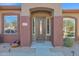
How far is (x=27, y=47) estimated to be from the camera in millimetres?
11969

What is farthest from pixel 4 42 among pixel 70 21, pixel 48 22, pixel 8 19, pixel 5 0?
pixel 5 0

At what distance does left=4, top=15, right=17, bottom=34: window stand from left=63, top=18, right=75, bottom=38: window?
4.88 m

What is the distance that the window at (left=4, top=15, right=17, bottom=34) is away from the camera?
50.3 feet

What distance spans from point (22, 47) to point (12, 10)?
4.30 m

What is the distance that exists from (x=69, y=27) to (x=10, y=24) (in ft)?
19.0

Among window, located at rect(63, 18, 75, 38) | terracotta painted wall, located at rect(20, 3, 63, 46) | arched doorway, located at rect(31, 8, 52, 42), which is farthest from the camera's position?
window, located at rect(63, 18, 75, 38)

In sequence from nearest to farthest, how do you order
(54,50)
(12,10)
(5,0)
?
(5,0) → (54,50) → (12,10)

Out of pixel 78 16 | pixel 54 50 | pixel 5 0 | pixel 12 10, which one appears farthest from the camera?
pixel 78 16

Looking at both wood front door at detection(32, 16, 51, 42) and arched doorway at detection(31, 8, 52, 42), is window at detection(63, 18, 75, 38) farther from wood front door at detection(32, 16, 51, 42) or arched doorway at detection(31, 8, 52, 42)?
wood front door at detection(32, 16, 51, 42)

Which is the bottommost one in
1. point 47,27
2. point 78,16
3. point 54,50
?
point 54,50

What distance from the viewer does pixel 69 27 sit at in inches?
666

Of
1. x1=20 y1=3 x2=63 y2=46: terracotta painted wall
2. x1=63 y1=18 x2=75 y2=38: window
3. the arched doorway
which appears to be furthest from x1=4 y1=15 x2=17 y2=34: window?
x1=63 y1=18 x2=75 y2=38: window

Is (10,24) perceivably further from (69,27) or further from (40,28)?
(69,27)

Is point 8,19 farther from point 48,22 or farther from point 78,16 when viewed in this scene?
point 78,16
